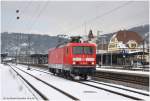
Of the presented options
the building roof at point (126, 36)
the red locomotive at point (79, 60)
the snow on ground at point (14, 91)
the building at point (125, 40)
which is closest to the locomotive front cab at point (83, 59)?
the red locomotive at point (79, 60)

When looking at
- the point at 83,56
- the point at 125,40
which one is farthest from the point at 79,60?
the point at 125,40

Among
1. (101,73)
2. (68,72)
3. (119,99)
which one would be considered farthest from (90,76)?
(119,99)

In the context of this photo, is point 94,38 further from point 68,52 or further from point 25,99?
point 25,99

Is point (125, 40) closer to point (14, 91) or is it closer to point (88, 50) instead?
point (88, 50)

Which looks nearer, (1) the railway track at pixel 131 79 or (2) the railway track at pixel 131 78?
(1) the railway track at pixel 131 79

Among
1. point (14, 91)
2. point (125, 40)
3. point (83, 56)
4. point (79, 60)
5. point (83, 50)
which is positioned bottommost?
point (14, 91)

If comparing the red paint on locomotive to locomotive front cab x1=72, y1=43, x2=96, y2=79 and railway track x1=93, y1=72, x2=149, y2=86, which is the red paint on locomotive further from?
railway track x1=93, y1=72, x2=149, y2=86

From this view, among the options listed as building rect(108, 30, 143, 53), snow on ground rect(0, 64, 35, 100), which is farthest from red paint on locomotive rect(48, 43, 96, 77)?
building rect(108, 30, 143, 53)

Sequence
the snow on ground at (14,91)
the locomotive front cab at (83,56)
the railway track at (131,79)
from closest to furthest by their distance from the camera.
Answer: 1. the snow on ground at (14,91)
2. the railway track at (131,79)
3. the locomotive front cab at (83,56)

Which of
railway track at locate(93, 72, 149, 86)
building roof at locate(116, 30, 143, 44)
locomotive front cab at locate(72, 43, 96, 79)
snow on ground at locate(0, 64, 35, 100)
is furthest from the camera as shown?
building roof at locate(116, 30, 143, 44)

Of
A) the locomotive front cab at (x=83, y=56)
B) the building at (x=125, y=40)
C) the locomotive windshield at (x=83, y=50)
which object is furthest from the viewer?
the building at (x=125, y=40)

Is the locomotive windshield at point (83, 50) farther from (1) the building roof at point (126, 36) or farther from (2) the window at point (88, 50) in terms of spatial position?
(1) the building roof at point (126, 36)

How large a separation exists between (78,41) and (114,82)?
738 cm

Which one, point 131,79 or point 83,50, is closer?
point 131,79
